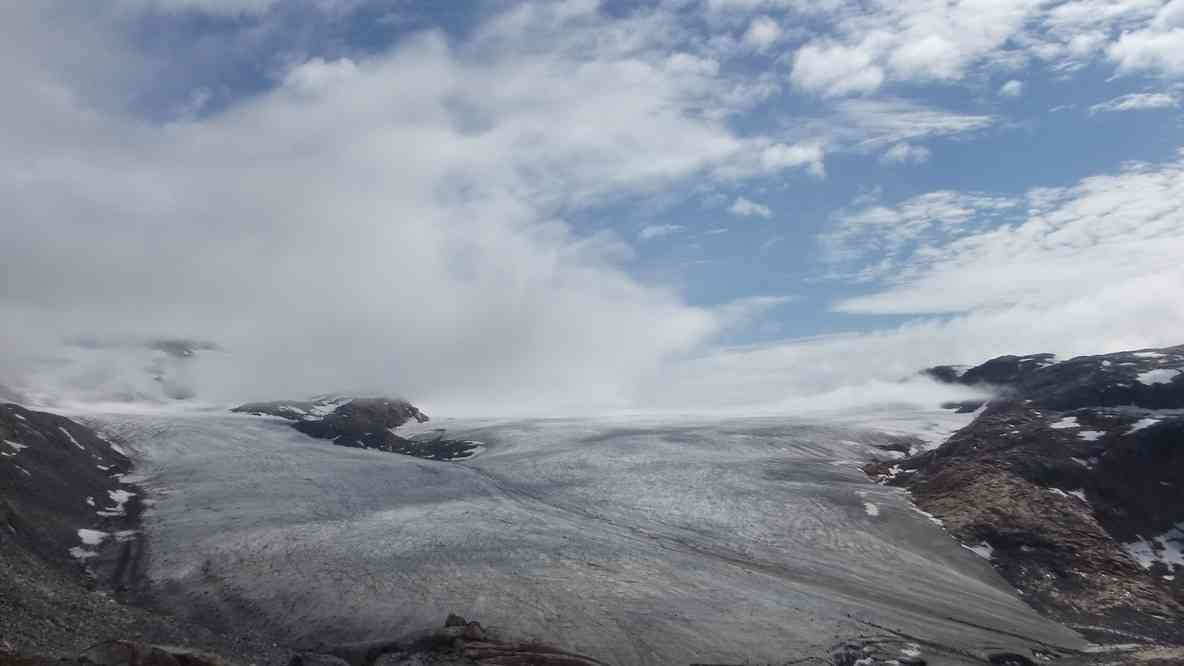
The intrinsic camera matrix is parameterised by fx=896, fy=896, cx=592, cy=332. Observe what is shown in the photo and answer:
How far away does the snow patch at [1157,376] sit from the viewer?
57.6 metres

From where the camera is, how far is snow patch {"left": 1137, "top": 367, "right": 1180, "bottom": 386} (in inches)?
2267

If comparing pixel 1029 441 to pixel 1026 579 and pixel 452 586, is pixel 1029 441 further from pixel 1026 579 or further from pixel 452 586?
pixel 452 586

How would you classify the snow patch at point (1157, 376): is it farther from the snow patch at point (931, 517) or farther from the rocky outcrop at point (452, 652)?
the rocky outcrop at point (452, 652)

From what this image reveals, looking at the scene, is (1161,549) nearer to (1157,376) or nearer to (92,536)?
(1157,376)

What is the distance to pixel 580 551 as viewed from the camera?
34094mm

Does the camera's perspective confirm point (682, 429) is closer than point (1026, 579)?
No

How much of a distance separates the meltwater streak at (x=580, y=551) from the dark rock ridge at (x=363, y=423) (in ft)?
38.3

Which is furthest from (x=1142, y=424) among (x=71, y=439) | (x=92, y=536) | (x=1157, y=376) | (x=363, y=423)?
(x=363, y=423)

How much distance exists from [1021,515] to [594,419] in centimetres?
4983

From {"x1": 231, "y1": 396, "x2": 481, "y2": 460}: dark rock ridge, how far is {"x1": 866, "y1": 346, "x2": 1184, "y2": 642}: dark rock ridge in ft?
108

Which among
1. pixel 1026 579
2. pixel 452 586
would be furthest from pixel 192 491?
pixel 1026 579

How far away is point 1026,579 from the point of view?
3625 centimetres

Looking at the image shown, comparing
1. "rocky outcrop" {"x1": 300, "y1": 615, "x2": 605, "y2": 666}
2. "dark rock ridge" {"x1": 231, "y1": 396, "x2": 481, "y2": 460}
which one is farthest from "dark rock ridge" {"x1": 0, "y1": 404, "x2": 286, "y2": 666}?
"dark rock ridge" {"x1": 231, "y1": 396, "x2": 481, "y2": 460}

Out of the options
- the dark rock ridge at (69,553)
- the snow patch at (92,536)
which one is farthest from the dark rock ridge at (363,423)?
the snow patch at (92,536)
